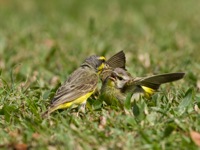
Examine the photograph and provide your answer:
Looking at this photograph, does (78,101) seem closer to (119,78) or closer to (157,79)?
(119,78)

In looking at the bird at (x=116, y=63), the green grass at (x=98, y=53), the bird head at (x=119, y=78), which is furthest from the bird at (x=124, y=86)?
the bird at (x=116, y=63)

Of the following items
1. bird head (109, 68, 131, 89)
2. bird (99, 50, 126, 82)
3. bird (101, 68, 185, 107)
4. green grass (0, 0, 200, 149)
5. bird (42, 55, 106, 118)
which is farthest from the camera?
bird (99, 50, 126, 82)

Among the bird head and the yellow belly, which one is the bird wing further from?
the yellow belly

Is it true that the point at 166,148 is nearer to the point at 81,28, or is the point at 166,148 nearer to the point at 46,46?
the point at 46,46

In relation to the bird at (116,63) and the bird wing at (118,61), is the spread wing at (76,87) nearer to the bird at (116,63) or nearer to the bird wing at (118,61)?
the bird at (116,63)

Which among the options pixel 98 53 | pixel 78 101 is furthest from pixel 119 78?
pixel 98 53

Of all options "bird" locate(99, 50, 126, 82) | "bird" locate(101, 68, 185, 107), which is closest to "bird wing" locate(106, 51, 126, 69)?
"bird" locate(99, 50, 126, 82)

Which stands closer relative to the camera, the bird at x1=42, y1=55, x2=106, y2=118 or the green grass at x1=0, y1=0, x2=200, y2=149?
the green grass at x1=0, y1=0, x2=200, y2=149
